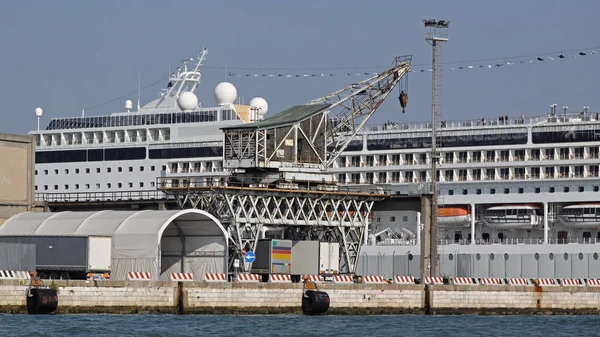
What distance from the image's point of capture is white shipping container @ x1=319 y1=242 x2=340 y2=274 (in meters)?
78.1

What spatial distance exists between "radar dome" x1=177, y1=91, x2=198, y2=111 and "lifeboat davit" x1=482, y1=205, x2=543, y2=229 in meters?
29.4

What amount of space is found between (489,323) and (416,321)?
310cm

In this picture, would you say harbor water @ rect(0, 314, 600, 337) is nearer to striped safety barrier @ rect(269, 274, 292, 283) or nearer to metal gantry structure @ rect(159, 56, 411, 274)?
striped safety barrier @ rect(269, 274, 292, 283)

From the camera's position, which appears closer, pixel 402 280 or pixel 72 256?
pixel 402 280

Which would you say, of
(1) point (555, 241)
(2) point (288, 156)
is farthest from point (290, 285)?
(1) point (555, 241)

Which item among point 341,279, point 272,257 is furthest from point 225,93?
point 341,279

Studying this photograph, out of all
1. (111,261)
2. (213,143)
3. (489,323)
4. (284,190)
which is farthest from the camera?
(213,143)

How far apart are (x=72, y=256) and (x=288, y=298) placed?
13933 millimetres

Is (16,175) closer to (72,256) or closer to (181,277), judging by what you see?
(72,256)

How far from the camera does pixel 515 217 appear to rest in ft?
320

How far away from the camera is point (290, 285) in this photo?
59.7 meters

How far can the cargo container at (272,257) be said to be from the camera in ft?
245

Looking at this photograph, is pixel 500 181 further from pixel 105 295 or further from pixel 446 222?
pixel 105 295

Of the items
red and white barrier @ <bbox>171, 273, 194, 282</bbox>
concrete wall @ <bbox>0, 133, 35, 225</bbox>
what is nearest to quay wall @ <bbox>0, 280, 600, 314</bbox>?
red and white barrier @ <bbox>171, 273, 194, 282</bbox>
